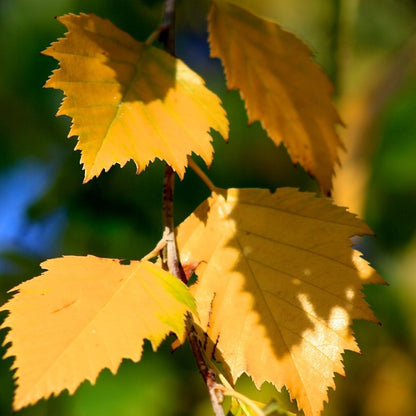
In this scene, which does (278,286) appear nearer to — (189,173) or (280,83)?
(280,83)

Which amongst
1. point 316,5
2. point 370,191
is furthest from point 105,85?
point 370,191

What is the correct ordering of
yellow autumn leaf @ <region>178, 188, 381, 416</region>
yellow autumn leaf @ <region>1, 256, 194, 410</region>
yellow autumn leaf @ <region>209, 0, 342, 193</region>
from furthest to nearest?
yellow autumn leaf @ <region>209, 0, 342, 193</region> < yellow autumn leaf @ <region>178, 188, 381, 416</region> < yellow autumn leaf @ <region>1, 256, 194, 410</region>

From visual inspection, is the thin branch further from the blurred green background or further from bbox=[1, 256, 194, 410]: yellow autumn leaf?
the blurred green background

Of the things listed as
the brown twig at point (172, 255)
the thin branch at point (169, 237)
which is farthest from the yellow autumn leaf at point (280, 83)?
the thin branch at point (169, 237)

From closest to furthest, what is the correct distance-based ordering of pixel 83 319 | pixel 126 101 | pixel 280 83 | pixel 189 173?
1. pixel 83 319
2. pixel 126 101
3. pixel 280 83
4. pixel 189 173

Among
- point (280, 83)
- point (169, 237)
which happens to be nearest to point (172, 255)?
point (169, 237)

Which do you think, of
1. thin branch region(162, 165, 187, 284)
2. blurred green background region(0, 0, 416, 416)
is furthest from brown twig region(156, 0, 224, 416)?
blurred green background region(0, 0, 416, 416)
